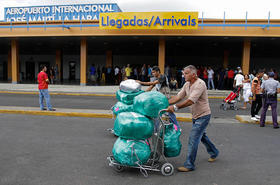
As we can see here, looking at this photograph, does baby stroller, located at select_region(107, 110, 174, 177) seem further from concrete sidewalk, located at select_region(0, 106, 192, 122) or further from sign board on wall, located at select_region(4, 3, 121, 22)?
sign board on wall, located at select_region(4, 3, 121, 22)

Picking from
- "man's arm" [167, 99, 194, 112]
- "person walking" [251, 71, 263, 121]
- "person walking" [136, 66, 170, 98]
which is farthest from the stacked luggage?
"person walking" [251, 71, 263, 121]

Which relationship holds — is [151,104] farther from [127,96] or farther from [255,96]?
[255,96]

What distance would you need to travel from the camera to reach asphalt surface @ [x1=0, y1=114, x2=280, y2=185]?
3885 millimetres

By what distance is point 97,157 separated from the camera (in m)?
4.83

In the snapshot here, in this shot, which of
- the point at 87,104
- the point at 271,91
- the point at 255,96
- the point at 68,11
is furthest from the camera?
the point at 68,11

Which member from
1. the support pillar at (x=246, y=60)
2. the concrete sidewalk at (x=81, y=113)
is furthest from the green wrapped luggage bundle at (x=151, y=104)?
the support pillar at (x=246, y=60)

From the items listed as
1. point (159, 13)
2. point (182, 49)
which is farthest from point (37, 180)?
point (182, 49)

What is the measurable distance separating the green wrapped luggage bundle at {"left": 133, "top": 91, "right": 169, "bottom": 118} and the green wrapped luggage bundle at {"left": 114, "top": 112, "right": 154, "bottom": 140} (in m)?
0.11

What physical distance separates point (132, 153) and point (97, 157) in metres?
1.22

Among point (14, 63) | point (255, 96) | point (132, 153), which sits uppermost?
point (14, 63)

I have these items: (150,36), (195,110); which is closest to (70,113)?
(195,110)

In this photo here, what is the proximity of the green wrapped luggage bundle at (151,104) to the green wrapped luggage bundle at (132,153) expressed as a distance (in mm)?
506

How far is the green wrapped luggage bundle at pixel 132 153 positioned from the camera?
12.8 ft

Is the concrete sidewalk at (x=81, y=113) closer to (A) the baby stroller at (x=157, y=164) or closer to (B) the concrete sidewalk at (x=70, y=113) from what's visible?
(B) the concrete sidewalk at (x=70, y=113)
